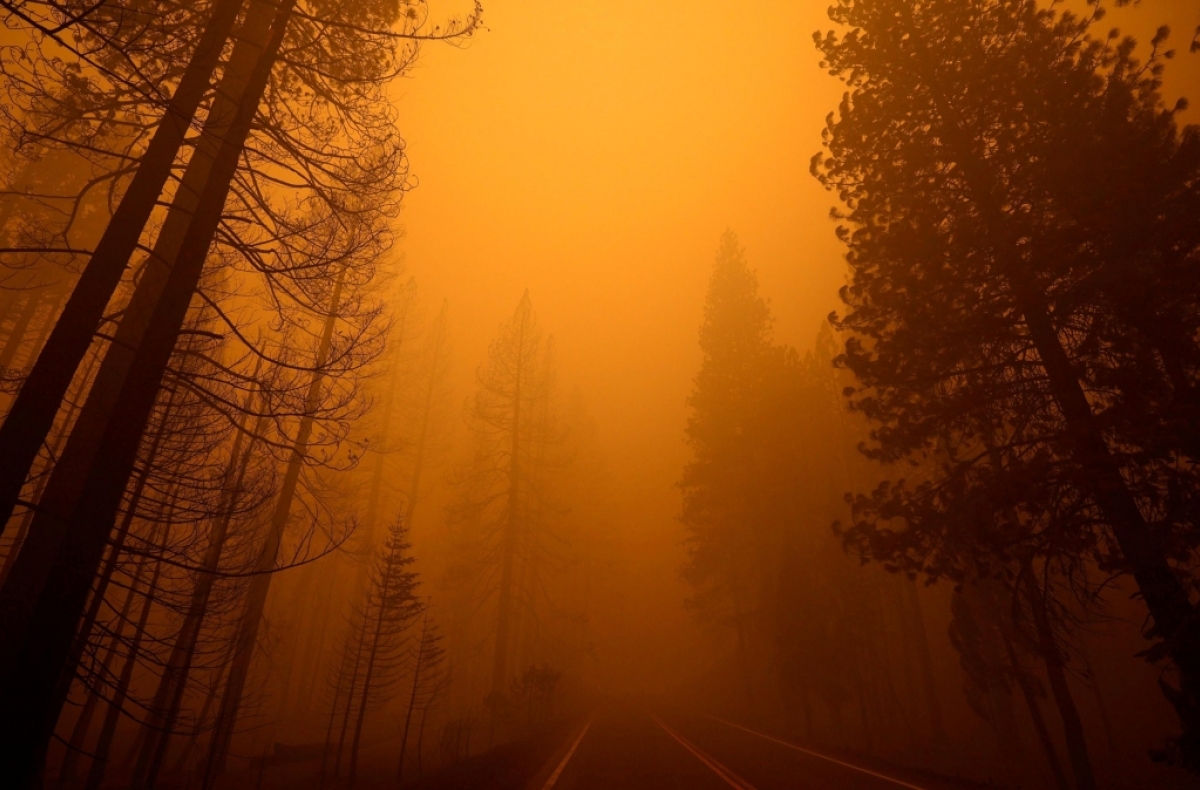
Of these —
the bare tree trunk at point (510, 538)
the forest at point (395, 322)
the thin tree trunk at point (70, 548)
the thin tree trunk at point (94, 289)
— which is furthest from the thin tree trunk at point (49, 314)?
the thin tree trunk at point (70, 548)

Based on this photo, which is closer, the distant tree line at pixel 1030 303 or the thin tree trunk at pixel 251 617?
the distant tree line at pixel 1030 303

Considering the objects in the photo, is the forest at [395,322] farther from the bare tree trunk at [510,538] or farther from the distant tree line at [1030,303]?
the bare tree trunk at [510,538]

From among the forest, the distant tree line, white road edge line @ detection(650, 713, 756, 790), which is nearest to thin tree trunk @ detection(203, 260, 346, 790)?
the forest

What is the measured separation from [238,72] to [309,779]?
15432 mm

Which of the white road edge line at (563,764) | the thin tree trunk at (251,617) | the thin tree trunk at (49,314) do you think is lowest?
the white road edge line at (563,764)

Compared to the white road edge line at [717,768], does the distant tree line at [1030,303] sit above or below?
above

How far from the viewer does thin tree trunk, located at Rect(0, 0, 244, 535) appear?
3361 millimetres

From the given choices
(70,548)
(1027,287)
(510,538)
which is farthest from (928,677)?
(70,548)

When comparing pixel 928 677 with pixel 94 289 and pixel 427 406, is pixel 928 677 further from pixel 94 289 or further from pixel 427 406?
pixel 427 406

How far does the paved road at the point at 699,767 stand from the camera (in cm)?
888

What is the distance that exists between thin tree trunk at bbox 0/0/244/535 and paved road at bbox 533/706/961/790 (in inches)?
342

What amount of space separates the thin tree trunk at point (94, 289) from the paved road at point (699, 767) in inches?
342

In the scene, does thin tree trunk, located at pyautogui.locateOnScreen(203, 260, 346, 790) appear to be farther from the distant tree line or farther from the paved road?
the distant tree line

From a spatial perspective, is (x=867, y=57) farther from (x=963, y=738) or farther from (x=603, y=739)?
(x=963, y=738)
